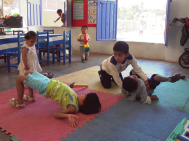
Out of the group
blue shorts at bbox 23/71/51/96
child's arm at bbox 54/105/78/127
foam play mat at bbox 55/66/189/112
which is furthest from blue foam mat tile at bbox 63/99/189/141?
blue shorts at bbox 23/71/51/96

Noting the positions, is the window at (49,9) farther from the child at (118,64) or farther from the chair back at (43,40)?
the child at (118,64)

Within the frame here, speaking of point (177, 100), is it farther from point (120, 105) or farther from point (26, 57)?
point (26, 57)

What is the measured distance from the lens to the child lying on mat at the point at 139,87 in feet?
7.69

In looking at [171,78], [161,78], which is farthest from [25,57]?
[171,78]

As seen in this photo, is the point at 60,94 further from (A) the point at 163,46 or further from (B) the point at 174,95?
(A) the point at 163,46

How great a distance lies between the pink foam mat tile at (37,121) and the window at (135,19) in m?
4.19

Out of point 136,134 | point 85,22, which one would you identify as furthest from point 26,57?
point 85,22

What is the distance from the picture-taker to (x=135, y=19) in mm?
7797

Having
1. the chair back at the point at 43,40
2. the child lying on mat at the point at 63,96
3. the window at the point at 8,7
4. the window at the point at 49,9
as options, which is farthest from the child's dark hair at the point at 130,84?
the window at the point at 49,9

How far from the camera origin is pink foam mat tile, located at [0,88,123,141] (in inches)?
67.5

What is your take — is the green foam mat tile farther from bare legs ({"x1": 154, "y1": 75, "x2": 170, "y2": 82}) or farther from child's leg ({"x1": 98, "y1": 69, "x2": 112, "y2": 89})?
child's leg ({"x1": 98, "y1": 69, "x2": 112, "y2": 89})

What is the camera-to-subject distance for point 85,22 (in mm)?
7336

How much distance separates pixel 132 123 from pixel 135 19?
260 inches

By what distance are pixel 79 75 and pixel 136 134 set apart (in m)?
2.29
